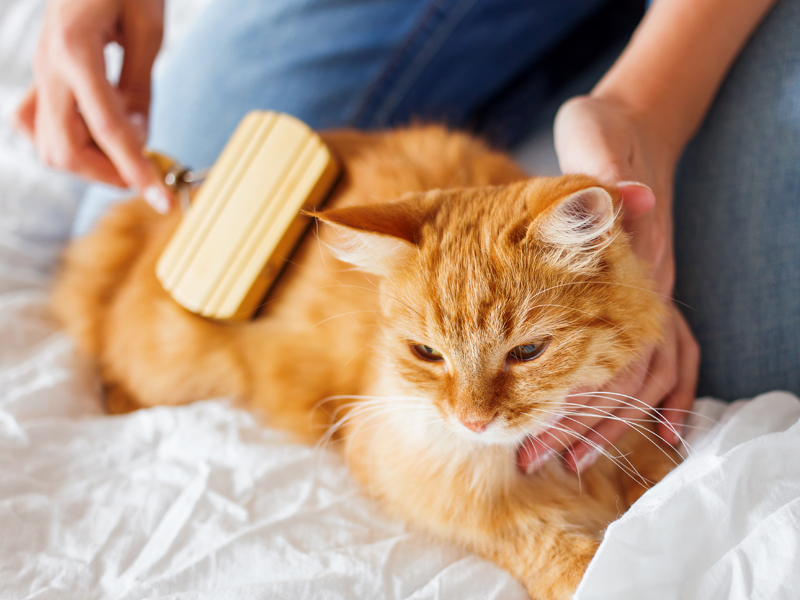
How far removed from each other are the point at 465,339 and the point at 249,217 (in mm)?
688

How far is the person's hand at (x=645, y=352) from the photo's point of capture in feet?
3.20

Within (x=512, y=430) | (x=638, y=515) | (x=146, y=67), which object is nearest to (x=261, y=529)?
(x=512, y=430)

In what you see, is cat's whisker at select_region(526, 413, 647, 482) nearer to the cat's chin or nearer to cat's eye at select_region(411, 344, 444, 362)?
the cat's chin

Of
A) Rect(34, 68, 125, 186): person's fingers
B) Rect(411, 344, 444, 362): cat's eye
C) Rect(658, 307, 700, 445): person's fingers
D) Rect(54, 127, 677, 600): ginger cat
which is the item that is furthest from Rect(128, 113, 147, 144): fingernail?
Rect(658, 307, 700, 445): person's fingers

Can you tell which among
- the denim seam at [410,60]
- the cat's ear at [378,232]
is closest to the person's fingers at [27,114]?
the denim seam at [410,60]

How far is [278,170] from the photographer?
4.39 ft

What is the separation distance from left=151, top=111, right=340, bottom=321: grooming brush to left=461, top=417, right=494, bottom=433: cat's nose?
0.66 metres

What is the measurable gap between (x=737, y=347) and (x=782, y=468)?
486 millimetres

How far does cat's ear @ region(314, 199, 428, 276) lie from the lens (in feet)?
2.78

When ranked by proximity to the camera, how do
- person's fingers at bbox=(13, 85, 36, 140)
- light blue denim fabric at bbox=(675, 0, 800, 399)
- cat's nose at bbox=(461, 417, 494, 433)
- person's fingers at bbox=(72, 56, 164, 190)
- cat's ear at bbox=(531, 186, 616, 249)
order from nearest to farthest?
cat's ear at bbox=(531, 186, 616, 249)
cat's nose at bbox=(461, 417, 494, 433)
light blue denim fabric at bbox=(675, 0, 800, 399)
person's fingers at bbox=(72, 56, 164, 190)
person's fingers at bbox=(13, 85, 36, 140)

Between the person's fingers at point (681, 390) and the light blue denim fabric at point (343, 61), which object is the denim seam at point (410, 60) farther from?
the person's fingers at point (681, 390)

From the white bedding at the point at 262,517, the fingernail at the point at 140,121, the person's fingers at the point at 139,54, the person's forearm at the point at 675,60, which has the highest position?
the person's forearm at the point at 675,60

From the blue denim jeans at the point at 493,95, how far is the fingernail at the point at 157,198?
1.18ft

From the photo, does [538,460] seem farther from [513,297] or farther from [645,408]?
[513,297]
